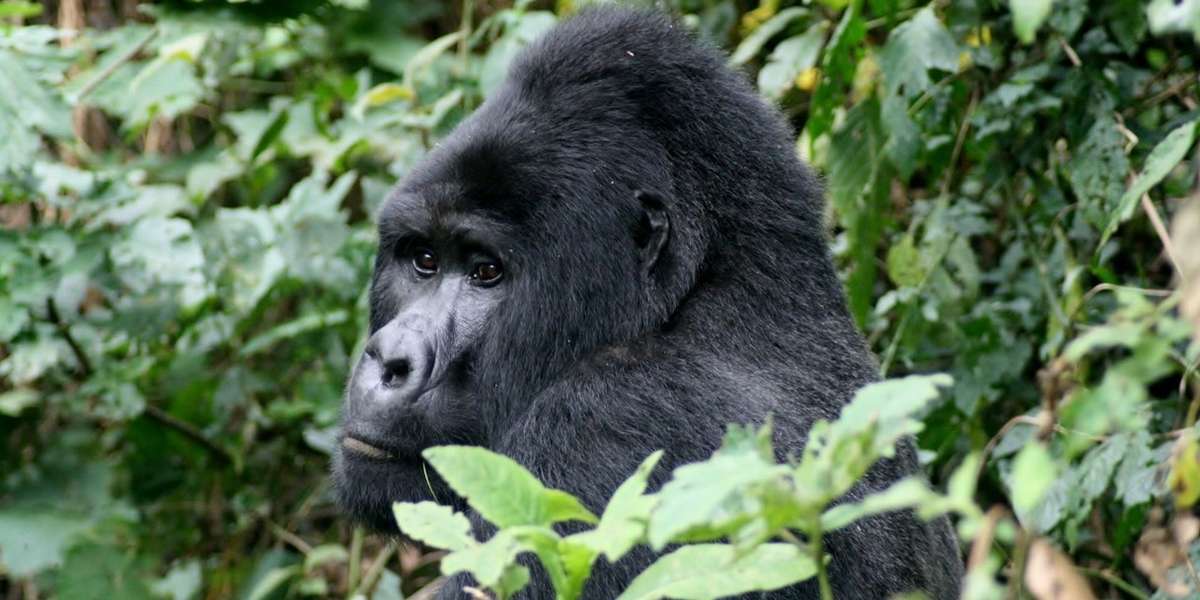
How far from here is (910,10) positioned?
13.4 feet

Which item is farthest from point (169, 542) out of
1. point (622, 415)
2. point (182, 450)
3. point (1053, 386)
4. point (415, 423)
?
point (1053, 386)

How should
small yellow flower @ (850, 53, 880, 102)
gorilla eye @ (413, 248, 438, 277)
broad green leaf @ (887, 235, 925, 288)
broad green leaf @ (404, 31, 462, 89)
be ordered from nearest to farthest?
gorilla eye @ (413, 248, 438, 277)
broad green leaf @ (887, 235, 925, 288)
small yellow flower @ (850, 53, 880, 102)
broad green leaf @ (404, 31, 462, 89)

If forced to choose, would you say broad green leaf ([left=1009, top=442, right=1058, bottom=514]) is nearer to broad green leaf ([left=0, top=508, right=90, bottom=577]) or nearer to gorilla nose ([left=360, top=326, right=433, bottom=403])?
gorilla nose ([left=360, top=326, right=433, bottom=403])

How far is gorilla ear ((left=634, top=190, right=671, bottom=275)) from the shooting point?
2.98 metres

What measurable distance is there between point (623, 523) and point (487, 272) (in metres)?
1.48

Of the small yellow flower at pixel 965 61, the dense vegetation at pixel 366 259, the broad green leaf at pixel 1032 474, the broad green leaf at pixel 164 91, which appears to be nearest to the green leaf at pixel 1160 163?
the dense vegetation at pixel 366 259

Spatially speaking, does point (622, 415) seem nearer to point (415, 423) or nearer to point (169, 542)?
point (415, 423)

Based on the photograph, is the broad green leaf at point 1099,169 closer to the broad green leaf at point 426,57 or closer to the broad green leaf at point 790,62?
the broad green leaf at point 790,62

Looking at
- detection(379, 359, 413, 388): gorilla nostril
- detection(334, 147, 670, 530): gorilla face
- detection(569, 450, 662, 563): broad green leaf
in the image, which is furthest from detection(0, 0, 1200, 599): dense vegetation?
detection(569, 450, 662, 563): broad green leaf

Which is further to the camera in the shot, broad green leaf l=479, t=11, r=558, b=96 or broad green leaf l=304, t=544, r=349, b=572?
broad green leaf l=304, t=544, r=349, b=572

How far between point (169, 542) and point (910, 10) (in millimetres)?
3187

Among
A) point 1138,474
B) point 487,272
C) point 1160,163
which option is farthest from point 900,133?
point 487,272

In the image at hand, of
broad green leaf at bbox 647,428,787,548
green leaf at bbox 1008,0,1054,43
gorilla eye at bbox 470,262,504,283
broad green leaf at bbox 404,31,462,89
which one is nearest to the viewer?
broad green leaf at bbox 647,428,787,548

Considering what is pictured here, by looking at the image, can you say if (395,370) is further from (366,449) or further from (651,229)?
(651,229)
